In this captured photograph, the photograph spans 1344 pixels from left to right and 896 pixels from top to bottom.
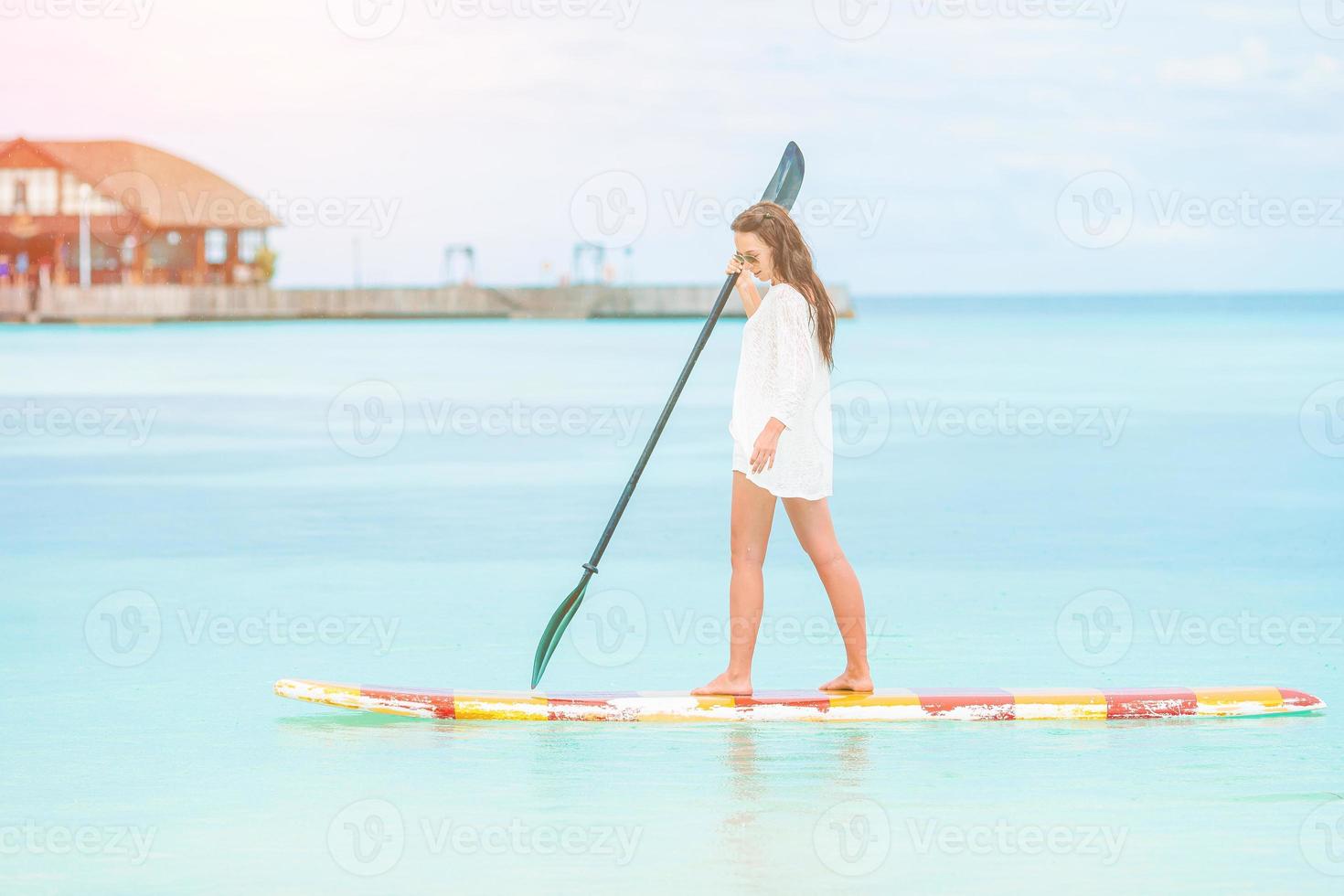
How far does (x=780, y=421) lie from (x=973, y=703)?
3.56 ft

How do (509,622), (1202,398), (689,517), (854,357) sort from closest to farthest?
(509,622)
(689,517)
(1202,398)
(854,357)

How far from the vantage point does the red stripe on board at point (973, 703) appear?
5410 millimetres

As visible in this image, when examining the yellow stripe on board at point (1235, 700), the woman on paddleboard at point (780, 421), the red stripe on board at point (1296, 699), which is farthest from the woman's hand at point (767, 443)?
the red stripe on board at point (1296, 699)

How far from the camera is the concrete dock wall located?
2532 inches

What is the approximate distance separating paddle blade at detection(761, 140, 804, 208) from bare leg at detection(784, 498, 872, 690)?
101cm

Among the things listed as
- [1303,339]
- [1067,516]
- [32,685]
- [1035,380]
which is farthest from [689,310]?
[32,685]

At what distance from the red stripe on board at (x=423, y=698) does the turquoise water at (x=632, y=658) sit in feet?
0.27

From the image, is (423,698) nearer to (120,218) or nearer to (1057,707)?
(1057,707)

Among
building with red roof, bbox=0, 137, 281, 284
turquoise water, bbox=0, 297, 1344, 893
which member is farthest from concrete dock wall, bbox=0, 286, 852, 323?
turquoise water, bbox=0, 297, 1344, 893

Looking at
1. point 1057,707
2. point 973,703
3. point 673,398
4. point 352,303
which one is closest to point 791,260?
point 673,398

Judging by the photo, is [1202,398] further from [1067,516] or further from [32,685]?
[32,685]

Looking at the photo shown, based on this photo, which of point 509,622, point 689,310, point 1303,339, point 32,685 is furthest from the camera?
point 689,310

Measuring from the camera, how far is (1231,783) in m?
4.72

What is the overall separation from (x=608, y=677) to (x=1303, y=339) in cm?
5580
